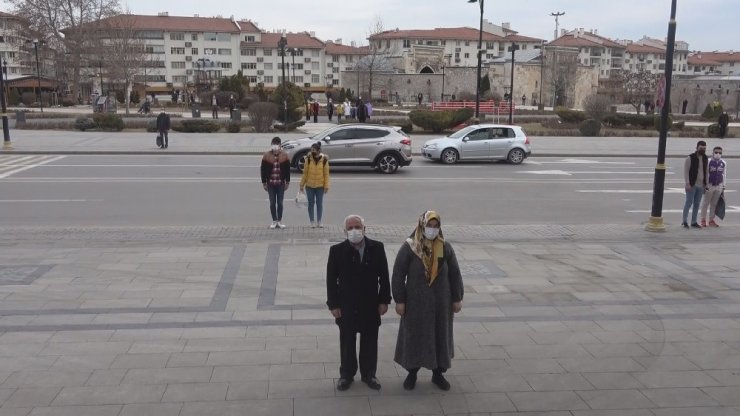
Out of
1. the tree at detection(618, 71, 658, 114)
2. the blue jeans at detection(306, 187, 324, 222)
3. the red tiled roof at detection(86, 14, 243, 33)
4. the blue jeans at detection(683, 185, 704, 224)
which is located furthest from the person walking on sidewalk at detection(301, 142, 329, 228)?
the red tiled roof at detection(86, 14, 243, 33)

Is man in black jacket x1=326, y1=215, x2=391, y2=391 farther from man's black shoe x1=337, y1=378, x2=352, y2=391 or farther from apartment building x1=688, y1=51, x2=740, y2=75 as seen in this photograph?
apartment building x1=688, y1=51, x2=740, y2=75

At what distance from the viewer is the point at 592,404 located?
5.29 m

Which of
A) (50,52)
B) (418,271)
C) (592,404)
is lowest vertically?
(592,404)

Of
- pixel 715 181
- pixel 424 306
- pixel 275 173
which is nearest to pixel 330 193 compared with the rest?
pixel 275 173

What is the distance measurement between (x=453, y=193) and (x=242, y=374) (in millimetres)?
11756

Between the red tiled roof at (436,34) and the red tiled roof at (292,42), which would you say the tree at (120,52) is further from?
the red tiled roof at (436,34)

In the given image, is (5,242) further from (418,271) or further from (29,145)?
(29,145)

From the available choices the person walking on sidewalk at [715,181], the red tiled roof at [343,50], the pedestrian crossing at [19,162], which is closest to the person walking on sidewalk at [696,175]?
the person walking on sidewalk at [715,181]

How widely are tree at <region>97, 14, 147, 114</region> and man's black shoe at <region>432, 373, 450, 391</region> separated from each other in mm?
49427

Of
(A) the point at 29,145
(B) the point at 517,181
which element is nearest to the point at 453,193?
(B) the point at 517,181

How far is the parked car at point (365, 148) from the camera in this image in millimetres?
20516

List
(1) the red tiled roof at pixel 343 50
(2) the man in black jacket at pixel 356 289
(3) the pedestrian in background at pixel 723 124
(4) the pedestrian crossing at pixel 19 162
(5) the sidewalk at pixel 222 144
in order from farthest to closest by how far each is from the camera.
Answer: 1. (1) the red tiled roof at pixel 343 50
2. (3) the pedestrian in background at pixel 723 124
3. (5) the sidewalk at pixel 222 144
4. (4) the pedestrian crossing at pixel 19 162
5. (2) the man in black jacket at pixel 356 289

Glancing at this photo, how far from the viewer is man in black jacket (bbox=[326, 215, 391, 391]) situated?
207 inches

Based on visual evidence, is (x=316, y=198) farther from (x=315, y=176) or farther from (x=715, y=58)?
(x=715, y=58)
